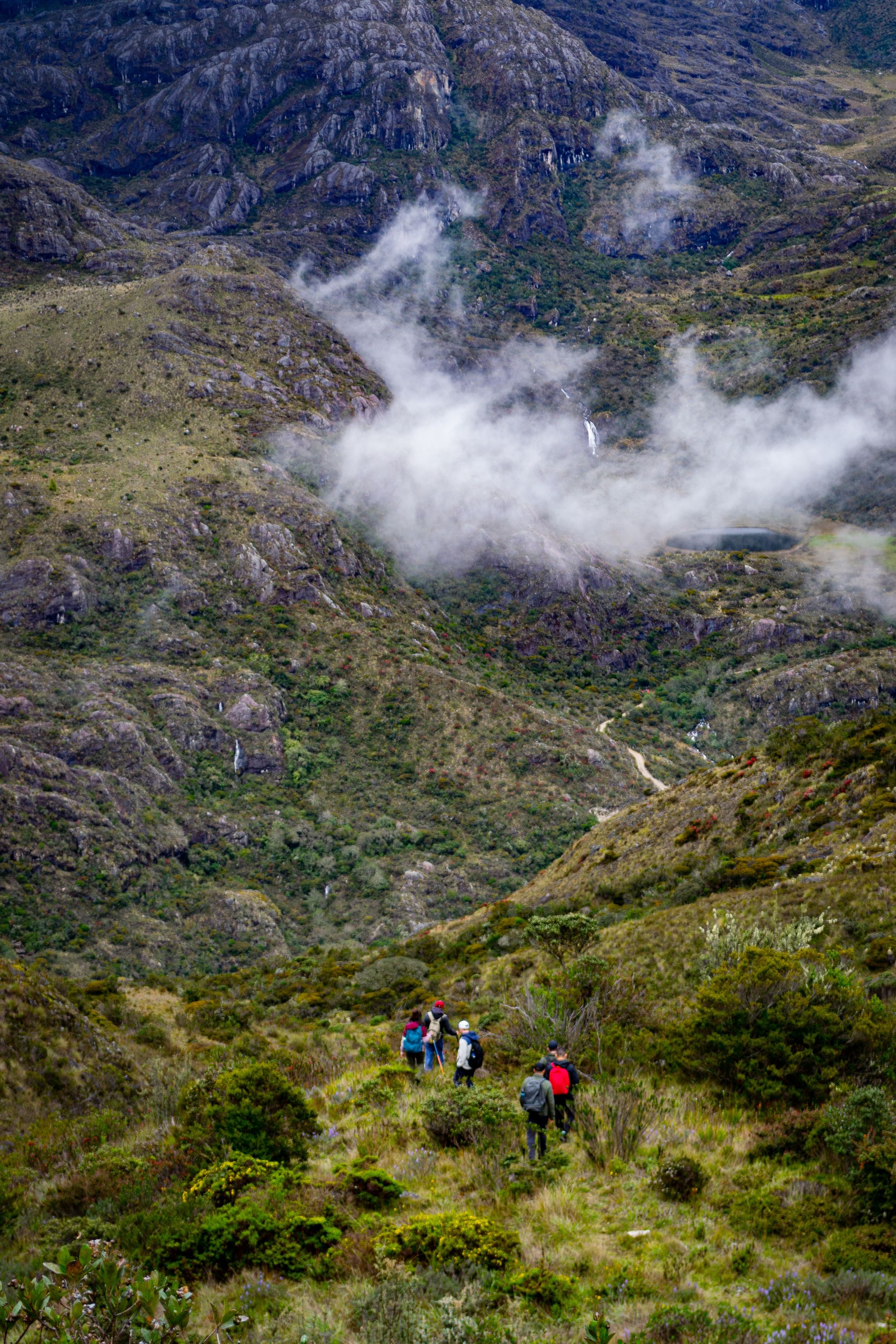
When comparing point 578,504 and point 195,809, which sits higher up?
point 578,504

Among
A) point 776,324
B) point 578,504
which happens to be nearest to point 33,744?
point 578,504

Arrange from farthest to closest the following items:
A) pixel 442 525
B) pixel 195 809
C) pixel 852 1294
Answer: pixel 442 525
pixel 195 809
pixel 852 1294

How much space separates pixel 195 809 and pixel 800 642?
103148 millimetres

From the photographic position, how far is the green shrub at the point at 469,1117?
1115 centimetres

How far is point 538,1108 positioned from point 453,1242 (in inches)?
132

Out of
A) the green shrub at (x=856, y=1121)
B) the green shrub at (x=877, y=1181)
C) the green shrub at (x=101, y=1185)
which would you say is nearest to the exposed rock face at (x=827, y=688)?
the green shrub at (x=856, y=1121)

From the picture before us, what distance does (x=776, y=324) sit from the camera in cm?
18988

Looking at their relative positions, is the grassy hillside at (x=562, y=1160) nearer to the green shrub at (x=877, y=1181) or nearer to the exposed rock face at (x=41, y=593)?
the green shrub at (x=877, y=1181)

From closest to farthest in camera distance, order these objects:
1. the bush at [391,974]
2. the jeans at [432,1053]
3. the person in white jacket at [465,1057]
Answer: the person in white jacket at [465,1057], the jeans at [432,1053], the bush at [391,974]

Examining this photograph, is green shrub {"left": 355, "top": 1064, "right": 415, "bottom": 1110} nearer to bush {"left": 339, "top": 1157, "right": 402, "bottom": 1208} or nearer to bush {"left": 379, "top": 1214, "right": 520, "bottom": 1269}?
bush {"left": 339, "top": 1157, "right": 402, "bottom": 1208}

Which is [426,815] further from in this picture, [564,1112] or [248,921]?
[564,1112]

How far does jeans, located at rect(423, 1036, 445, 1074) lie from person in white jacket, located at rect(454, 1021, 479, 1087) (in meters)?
2.00

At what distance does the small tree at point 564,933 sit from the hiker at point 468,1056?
3843 millimetres

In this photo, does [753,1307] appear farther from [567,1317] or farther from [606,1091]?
[606,1091]
